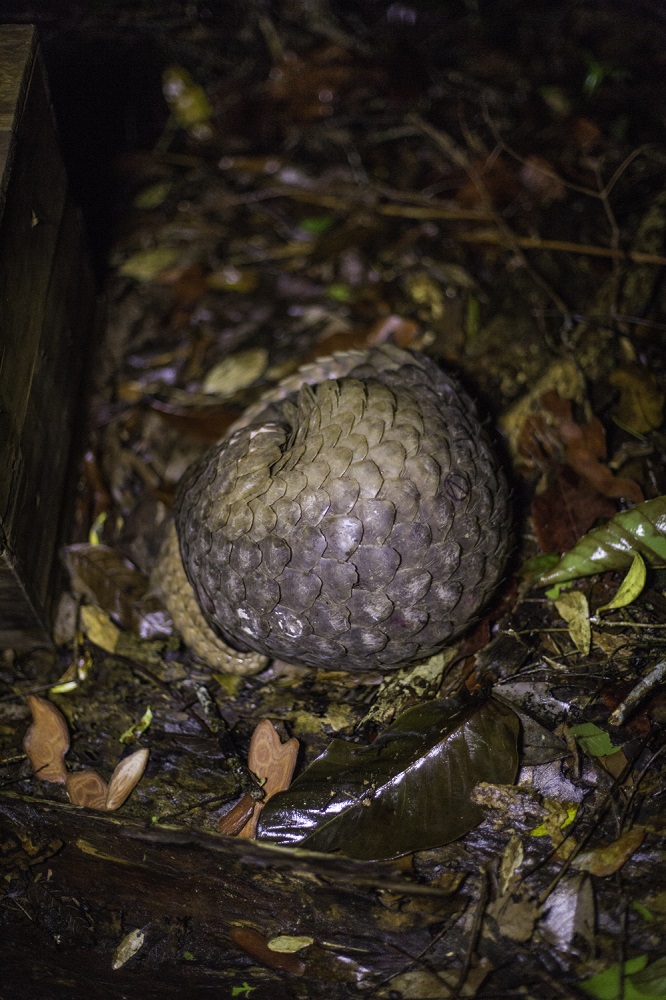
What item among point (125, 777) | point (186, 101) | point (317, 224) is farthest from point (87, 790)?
point (186, 101)

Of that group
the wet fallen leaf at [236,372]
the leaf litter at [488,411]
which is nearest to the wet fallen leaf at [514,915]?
the leaf litter at [488,411]

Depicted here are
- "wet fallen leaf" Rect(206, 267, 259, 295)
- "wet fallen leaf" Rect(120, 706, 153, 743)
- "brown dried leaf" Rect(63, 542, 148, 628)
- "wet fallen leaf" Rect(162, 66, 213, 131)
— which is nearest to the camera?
"wet fallen leaf" Rect(120, 706, 153, 743)

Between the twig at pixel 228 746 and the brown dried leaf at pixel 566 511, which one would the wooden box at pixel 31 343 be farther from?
the brown dried leaf at pixel 566 511

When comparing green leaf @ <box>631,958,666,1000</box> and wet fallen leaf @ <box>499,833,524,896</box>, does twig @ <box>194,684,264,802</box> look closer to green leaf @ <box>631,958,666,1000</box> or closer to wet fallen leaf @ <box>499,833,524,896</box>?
wet fallen leaf @ <box>499,833,524,896</box>

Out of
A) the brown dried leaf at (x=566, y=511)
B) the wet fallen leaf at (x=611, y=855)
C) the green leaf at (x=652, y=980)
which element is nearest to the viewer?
the green leaf at (x=652, y=980)

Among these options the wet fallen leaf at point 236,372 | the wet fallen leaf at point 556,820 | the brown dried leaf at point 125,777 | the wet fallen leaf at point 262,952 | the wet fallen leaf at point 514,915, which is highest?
the wet fallen leaf at point 236,372

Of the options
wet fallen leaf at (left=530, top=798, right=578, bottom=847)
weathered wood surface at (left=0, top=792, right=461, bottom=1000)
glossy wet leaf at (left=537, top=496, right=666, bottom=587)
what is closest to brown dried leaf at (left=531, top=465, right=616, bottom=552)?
glossy wet leaf at (left=537, top=496, right=666, bottom=587)

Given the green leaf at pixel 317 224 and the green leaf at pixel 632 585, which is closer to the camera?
the green leaf at pixel 632 585
